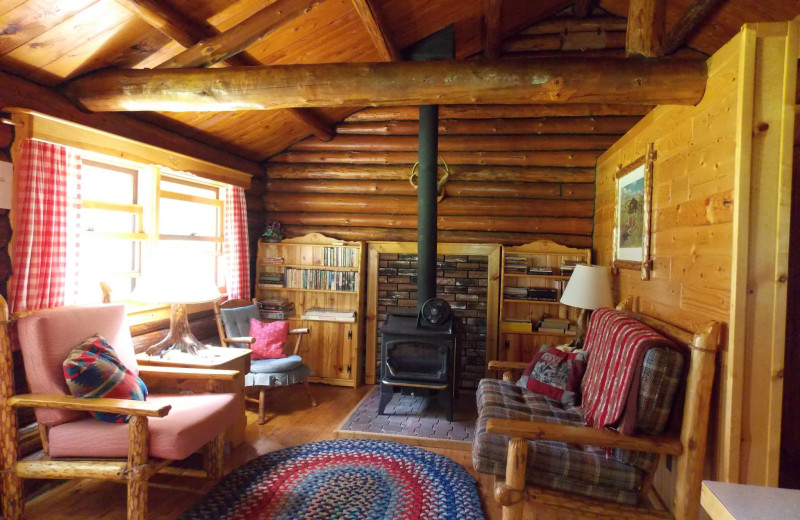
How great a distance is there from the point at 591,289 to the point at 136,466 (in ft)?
10.5

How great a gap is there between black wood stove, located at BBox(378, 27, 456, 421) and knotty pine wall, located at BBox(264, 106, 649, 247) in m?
0.84

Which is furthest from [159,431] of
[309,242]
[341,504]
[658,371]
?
[309,242]

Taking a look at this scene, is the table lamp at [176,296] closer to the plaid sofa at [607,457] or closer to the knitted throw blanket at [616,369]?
the plaid sofa at [607,457]

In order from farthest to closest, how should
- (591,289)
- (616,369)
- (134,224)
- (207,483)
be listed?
(134,224), (591,289), (207,483), (616,369)

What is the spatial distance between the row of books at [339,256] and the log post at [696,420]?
139 inches

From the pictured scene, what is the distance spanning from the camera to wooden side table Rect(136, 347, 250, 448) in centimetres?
314

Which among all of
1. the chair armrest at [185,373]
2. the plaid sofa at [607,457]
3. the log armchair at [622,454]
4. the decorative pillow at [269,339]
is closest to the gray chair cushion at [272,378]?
the decorative pillow at [269,339]

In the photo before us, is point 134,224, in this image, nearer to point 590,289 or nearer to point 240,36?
point 240,36

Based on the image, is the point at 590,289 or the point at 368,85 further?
the point at 590,289

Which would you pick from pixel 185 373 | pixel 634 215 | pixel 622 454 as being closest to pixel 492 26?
pixel 634 215

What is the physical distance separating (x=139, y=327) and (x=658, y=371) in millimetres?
3538

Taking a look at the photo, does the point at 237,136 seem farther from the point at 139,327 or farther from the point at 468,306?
the point at 468,306

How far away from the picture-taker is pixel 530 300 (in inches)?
183

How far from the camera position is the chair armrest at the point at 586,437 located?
6.83 ft
